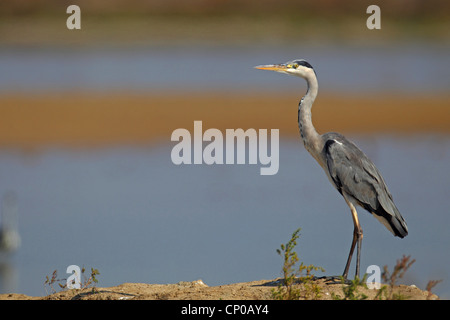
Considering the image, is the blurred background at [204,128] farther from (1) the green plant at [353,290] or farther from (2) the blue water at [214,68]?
(1) the green plant at [353,290]

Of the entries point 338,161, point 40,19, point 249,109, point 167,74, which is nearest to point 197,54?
point 167,74

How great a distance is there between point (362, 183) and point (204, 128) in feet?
34.0

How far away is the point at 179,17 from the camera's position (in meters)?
37.1

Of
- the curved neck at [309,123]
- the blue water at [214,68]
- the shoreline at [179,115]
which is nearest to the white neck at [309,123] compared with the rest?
the curved neck at [309,123]

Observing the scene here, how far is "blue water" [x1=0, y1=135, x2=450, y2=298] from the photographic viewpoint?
868 cm

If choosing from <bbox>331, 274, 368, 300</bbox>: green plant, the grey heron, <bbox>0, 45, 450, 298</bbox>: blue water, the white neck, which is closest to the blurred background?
<bbox>0, 45, 450, 298</bbox>: blue water

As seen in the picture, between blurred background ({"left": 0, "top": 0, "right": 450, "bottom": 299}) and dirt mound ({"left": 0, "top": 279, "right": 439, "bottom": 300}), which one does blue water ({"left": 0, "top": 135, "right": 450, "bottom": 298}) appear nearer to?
blurred background ({"left": 0, "top": 0, "right": 450, "bottom": 299})

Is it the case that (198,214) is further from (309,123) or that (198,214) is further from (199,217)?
(309,123)

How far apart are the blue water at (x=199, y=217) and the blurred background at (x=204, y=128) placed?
0.03 metres

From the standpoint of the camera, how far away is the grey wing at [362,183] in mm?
6535

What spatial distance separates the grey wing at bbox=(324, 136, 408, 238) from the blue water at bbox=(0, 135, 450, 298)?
69 cm

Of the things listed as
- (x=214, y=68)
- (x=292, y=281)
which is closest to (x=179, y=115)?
(x=214, y=68)

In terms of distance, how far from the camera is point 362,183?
260 inches

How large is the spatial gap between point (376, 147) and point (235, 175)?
120 inches
